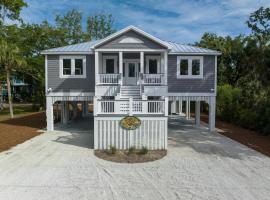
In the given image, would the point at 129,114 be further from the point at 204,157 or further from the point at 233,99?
the point at 233,99

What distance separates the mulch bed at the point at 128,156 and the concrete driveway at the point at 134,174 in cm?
37

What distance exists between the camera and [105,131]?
38.4 feet

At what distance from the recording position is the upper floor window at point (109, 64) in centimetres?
1823

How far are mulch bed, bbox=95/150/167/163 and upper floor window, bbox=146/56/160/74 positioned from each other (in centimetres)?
827

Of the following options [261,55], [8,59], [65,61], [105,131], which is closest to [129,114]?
[105,131]

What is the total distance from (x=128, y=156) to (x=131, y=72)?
9.28 meters

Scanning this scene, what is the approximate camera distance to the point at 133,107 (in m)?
12.3

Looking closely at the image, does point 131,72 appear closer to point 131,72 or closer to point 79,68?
point 131,72

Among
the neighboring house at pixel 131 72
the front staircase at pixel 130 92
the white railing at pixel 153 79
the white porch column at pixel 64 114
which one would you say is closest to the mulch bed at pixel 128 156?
the neighboring house at pixel 131 72

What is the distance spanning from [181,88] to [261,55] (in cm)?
518

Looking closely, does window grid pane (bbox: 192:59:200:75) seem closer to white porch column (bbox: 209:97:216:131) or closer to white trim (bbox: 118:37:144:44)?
white porch column (bbox: 209:97:216:131)

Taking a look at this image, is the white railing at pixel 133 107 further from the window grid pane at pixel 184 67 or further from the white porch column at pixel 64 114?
the white porch column at pixel 64 114

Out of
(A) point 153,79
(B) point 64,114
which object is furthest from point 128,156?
(B) point 64,114

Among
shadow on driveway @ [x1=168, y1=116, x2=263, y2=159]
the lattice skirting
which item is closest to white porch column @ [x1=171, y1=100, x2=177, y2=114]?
Result: shadow on driveway @ [x1=168, y1=116, x2=263, y2=159]
